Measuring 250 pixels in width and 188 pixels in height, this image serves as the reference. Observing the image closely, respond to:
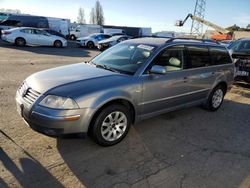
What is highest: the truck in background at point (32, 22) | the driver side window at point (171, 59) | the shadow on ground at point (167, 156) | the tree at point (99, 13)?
the tree at point (99, 13)

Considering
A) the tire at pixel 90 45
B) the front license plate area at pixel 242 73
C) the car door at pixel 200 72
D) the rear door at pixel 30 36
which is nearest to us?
the car door at pixel 200 72

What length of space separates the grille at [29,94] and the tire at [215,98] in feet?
12.9

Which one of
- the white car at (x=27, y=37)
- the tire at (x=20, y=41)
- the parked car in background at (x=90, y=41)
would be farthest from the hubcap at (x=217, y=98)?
the parked car in background at (x=90, y=41)

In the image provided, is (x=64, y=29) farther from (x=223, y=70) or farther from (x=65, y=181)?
(x=65, y=181)

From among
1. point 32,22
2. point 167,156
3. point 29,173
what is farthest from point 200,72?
point 32,22

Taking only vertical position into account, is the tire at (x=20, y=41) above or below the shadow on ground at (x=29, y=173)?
above

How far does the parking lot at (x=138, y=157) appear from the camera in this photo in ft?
10.0

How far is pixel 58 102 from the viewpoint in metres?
3.33

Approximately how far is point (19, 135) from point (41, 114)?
1020 millimetres

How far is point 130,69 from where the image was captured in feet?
13.7

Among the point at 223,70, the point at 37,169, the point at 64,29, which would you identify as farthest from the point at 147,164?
the point at 64,29

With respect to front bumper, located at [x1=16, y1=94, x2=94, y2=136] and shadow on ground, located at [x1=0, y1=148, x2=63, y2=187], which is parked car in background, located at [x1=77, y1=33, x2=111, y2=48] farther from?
shadow on ground, located at [x1=0, y1=148, x2=63, y2=187]

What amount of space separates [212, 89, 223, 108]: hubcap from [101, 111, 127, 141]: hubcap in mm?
2875

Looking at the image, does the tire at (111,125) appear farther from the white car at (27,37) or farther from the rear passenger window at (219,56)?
the white car at (27,37)
